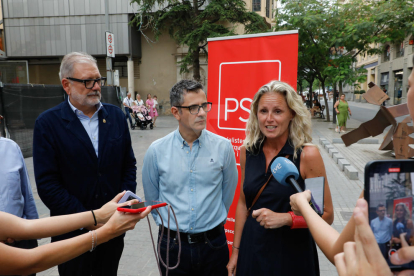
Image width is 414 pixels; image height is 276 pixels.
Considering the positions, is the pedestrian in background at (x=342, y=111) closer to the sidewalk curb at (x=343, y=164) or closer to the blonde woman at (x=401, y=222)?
the sidewalk curb at (x=343, y=164)

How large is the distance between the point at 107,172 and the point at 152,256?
192 centimetres

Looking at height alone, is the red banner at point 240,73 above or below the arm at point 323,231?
above

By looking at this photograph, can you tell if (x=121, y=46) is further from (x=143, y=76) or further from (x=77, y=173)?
(x=77, y=173)

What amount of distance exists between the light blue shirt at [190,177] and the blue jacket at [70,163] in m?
0.32

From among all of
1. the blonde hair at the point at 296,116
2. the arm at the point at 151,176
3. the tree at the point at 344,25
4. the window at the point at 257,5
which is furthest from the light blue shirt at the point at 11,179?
the window at the point at 257,5

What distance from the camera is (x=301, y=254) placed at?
187 centimetres

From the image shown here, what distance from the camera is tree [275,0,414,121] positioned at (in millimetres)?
12891

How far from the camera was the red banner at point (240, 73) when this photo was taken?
119 inches

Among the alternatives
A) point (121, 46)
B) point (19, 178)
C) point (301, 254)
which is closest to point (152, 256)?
point (19, 178)

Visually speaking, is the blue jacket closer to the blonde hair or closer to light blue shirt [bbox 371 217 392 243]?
the blonde hair

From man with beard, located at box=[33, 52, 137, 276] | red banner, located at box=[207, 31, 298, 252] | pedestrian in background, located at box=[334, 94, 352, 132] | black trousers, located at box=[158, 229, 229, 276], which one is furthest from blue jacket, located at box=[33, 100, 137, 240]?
pedestrian in background, located at box=[334, 94, 352, 132]

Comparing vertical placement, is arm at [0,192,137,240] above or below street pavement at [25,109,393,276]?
above

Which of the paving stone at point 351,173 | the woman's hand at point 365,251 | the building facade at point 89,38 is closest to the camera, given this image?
the woman's hand at point 365,251

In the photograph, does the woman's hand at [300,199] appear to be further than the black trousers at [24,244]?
No
